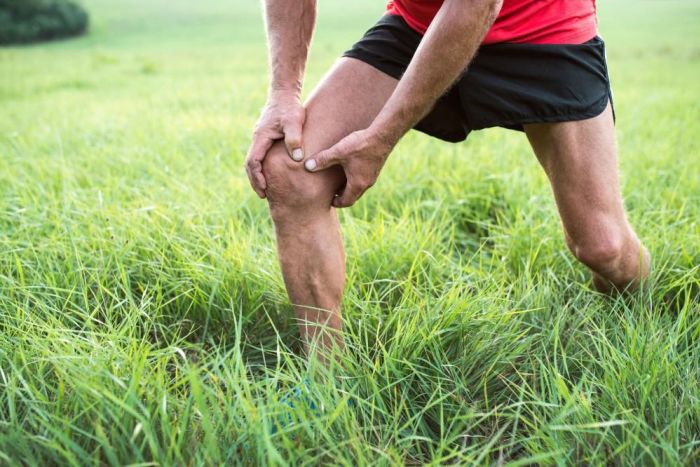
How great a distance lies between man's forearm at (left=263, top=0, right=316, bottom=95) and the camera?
5.66 ft

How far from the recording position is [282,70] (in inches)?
67.9

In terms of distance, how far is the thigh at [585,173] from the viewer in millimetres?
1657

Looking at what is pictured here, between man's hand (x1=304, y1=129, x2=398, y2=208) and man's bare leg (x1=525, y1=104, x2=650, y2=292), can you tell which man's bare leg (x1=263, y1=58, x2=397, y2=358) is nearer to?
man's hand (x1=304, y1=129, x2=398, y2=208)

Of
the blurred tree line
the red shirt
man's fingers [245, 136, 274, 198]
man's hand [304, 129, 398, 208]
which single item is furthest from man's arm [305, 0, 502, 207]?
the blurred tree line

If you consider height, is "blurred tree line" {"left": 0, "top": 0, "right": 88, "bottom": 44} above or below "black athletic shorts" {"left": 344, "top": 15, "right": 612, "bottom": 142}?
below

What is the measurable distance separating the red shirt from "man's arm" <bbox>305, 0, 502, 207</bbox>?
25cm

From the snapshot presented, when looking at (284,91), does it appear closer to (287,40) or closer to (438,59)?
(287,40)

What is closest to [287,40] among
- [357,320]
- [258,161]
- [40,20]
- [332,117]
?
[332,117]

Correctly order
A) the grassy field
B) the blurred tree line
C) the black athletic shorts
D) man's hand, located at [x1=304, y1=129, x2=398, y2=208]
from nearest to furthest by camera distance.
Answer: the grassy field, man's hand, located at [x1=304, y1=129, x2=398, y2=208], the black athletic shorts, the blurred tree line

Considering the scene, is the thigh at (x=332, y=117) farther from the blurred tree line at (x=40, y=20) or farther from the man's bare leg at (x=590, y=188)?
the blurred tree line at (x=40, y=20)

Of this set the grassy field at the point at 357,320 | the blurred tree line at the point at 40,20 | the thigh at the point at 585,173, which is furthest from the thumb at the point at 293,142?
the blurred tree line at the point at 40,20

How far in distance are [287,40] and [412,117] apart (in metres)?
0.53

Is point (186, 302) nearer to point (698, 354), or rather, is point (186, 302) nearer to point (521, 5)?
point (521, 5)

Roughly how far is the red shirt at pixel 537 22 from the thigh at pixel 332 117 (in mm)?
271
